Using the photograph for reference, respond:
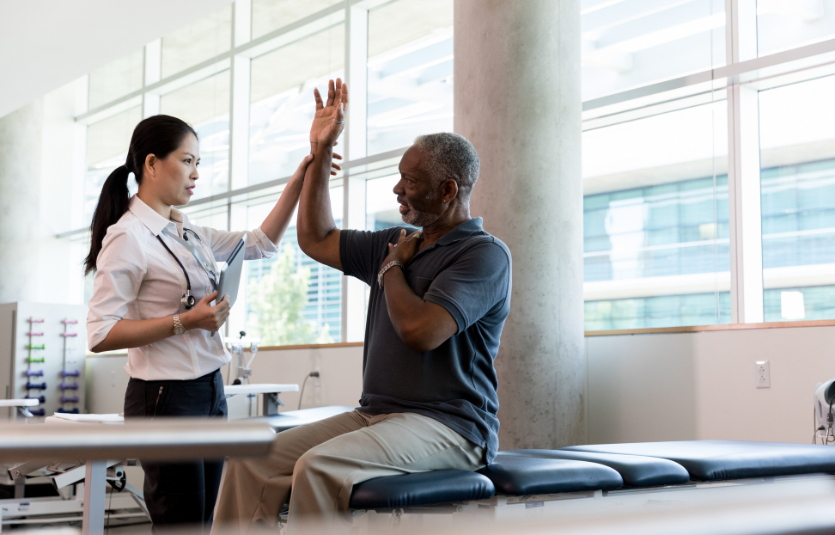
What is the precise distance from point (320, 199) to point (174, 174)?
1.47ft

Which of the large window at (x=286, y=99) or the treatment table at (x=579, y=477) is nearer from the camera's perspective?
the treatment table at (x=579, y=477)

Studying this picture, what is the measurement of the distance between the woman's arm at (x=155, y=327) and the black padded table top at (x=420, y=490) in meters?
0.51

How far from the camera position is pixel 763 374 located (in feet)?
10.4

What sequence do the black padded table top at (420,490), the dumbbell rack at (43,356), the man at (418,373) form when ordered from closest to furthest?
the black padded table top at (420,490) → the man at (418,373) → the dumbbell rack at (43,356)

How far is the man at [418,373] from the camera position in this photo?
1710 millimetres

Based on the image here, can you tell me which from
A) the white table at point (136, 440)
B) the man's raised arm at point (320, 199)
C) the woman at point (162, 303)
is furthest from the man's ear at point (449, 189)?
the white table at point (136, 440)

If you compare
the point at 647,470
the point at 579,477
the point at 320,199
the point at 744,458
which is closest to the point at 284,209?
the point at 320,199

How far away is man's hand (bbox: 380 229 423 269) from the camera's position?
198cm

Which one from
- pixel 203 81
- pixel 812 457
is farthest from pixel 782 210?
pixel 203 81

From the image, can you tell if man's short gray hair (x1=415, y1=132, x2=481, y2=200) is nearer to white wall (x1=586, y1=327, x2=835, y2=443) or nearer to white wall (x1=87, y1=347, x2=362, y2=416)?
white wall (x1=586, y1=327, x2=835, y2=443)

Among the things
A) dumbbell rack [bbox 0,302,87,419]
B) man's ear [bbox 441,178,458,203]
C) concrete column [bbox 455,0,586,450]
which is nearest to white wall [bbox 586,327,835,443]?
concrete column [bbox 455,0,586,450]

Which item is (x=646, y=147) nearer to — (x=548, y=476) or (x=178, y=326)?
(x=548, y=476)

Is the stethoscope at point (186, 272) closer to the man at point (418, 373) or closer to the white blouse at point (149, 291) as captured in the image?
the white blouse at point (149, 291)

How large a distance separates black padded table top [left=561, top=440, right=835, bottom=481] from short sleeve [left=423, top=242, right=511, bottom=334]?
2.14 ft
